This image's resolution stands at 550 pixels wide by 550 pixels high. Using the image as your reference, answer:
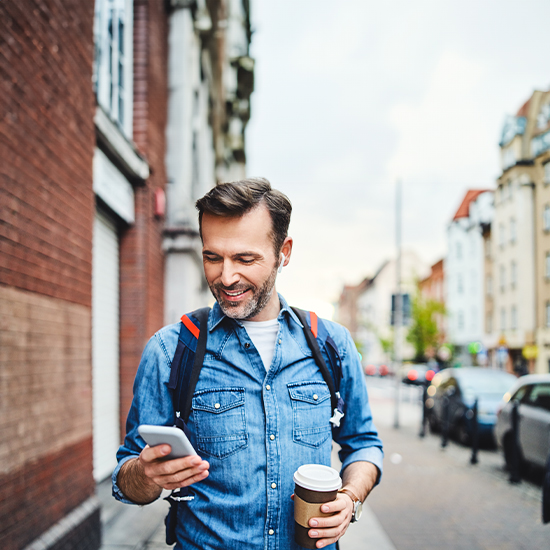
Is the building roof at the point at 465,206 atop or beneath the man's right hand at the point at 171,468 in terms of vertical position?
atop

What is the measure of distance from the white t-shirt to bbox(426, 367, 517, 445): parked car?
31.6ft

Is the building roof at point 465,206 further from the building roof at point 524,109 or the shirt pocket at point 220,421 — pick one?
the shirt pocket at point 220,421

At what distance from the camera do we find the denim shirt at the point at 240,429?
5.97 ft

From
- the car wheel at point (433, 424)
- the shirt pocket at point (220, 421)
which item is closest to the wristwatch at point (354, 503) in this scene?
the shirt pocket at point (220, 421)

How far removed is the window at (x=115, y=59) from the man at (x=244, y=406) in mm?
4971

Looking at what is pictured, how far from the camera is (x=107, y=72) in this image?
6730 millimetres

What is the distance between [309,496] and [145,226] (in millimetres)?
6557

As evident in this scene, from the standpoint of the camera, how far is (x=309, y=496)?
1.66m

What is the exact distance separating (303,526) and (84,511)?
3.46 m

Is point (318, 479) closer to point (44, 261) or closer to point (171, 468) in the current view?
point (171, 468)

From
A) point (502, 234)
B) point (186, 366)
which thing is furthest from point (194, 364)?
point (502, 234)

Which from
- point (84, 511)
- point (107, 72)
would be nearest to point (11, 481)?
point (84, 511)

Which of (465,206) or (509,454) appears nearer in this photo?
(509,454)

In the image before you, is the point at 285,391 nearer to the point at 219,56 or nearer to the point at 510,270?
the point at 219,56
